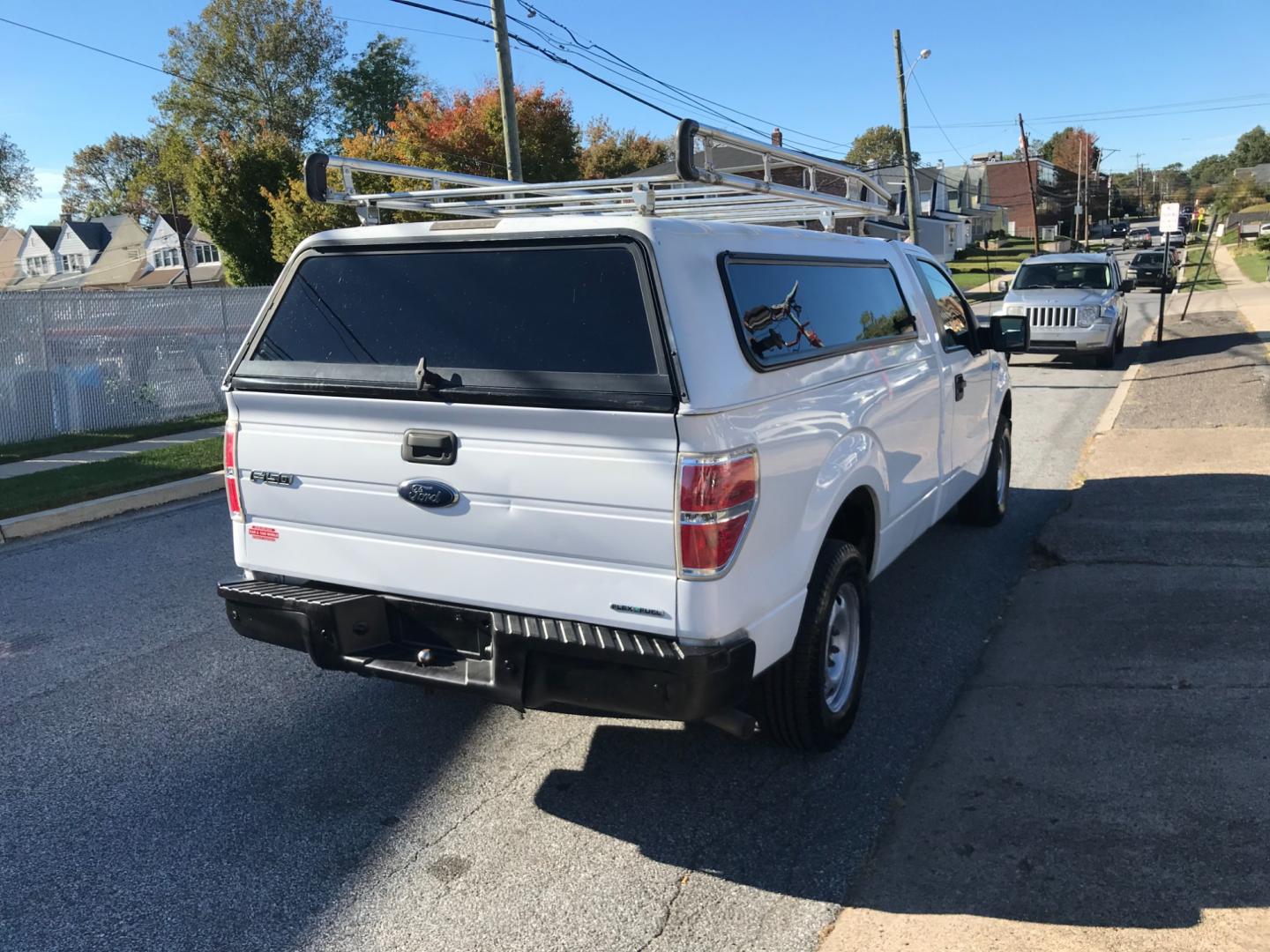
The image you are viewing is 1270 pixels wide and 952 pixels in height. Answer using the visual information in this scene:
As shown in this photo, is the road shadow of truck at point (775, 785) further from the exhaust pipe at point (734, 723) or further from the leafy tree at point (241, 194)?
the leafy tree at point (241, 194)

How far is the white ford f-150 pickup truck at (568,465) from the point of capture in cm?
314

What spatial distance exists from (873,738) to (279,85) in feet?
196

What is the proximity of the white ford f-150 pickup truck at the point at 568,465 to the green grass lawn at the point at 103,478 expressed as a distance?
19.9 ft

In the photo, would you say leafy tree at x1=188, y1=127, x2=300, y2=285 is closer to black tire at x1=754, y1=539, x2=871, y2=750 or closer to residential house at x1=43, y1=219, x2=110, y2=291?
black tire at x1=754, y1=539, x2=871, y2=750

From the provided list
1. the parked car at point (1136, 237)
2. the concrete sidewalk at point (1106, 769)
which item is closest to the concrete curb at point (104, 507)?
the concrete sidewalk at point (1106, 769)

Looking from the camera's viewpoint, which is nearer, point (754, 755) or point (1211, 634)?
point (754, 755)

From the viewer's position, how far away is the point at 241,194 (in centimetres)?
3572

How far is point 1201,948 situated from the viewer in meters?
2.75

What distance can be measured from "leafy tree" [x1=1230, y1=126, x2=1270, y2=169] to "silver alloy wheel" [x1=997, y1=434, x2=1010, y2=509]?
16314 cm

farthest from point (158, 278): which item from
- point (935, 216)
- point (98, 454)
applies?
point (98, 454)

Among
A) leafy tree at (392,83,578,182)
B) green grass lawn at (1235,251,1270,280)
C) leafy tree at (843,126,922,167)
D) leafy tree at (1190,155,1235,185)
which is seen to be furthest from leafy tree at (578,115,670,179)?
leafy tree at (1190,155,1235,185)

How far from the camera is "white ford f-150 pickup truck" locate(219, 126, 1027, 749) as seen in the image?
10.3ft

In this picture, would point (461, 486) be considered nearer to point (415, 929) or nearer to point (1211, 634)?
point (415, 929)

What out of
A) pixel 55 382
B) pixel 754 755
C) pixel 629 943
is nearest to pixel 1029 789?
pixel 754 755
